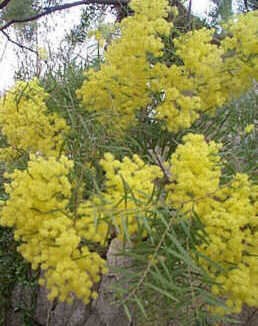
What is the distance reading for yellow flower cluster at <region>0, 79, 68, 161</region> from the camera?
1.01 meters

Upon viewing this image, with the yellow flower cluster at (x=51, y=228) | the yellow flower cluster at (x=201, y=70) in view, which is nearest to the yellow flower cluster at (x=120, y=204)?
the yellow flower cluster at (x=51, y=228)

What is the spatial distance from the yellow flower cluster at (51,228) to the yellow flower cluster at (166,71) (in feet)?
0.86

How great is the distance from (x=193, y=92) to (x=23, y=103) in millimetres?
316

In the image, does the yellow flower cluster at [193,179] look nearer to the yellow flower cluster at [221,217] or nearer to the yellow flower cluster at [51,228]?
the yellow flower cluster at [221,217]

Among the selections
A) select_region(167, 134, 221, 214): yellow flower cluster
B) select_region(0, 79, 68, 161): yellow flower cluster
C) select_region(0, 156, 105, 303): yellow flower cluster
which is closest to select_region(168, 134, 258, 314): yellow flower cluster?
select_region(167, 134, 221, 214): yellow flower cluster

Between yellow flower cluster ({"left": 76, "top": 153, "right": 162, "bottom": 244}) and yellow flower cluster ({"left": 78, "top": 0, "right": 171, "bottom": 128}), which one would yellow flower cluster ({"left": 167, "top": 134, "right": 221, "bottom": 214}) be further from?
yellow flower cluster ({"left": 78, "top": 0, "right": 171, "bottom": 128})

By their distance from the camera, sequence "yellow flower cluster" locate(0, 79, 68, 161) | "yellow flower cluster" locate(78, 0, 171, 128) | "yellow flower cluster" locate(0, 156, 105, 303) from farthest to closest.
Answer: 1. "yellow flower cluster" locate(0, 79, 68, 161)
2. "yellow flower cluster" locate(78, 0, 171, 128)
3. "yellow flower cluster" locate(0, 156, 105, 303)

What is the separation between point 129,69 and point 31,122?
21 centimetres

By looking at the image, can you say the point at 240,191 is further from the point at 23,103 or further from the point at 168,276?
the point at 23,103

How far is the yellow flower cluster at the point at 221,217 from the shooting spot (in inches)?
27.5

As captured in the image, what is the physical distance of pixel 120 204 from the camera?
0.70m

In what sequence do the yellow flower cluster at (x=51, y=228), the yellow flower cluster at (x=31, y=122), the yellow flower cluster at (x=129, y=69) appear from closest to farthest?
1. the yellow flower cluster at (x=51, y=228)
2. the yellow flower cluster at (x=129, y=69)
3. the yellow flower cluster at (x=31, y=122)

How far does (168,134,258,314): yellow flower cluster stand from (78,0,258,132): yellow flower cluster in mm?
212

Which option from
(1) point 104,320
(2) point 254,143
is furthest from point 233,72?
(1) point 104,320
